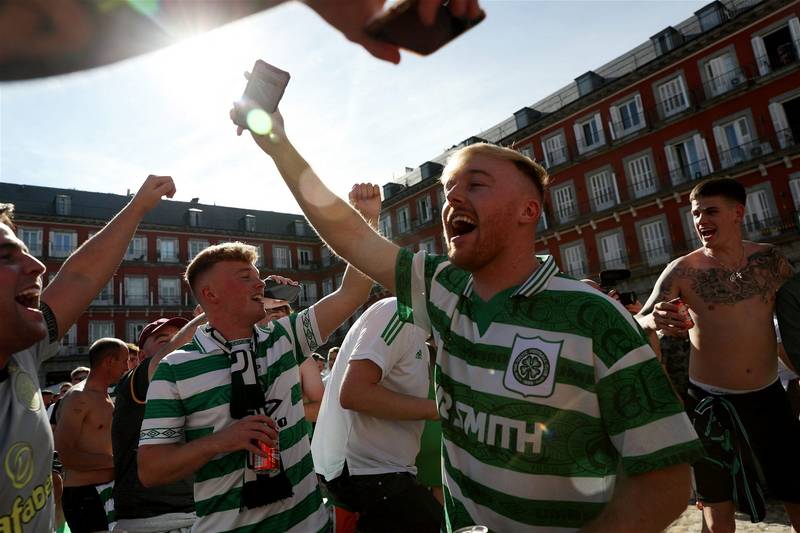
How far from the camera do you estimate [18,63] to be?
727 millimetres

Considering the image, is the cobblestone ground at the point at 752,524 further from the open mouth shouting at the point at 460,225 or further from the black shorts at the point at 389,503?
the open mouth shouting at the point at 460,225

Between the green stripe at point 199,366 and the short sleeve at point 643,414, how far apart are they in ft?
5.88

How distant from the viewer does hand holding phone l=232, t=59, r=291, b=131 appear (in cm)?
173

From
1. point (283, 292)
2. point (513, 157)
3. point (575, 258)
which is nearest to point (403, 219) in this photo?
point (575, 258)

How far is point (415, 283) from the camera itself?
1.99 metres

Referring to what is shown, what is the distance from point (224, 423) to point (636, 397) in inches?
71.0

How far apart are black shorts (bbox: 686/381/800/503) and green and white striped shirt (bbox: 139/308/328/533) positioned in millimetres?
2933

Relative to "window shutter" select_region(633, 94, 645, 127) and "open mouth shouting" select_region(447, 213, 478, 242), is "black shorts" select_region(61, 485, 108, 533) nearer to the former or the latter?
"open mouth shouting" select_region(447, 213, 478, 242)

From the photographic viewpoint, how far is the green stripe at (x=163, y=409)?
228 centimetres

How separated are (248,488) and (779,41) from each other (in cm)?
2796

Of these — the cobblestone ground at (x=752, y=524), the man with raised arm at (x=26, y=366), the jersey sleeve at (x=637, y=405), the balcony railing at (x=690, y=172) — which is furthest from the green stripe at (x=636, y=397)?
the balcony railing at (x=690, y=172)

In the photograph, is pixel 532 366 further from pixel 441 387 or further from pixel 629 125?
pixel 629 125

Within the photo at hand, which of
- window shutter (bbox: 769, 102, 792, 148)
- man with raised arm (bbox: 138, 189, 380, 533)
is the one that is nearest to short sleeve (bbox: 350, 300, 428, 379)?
man with raised arm (bbox: 138, 189, 380, 533)

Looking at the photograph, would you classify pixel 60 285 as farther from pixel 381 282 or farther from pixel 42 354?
pixel 381 282
